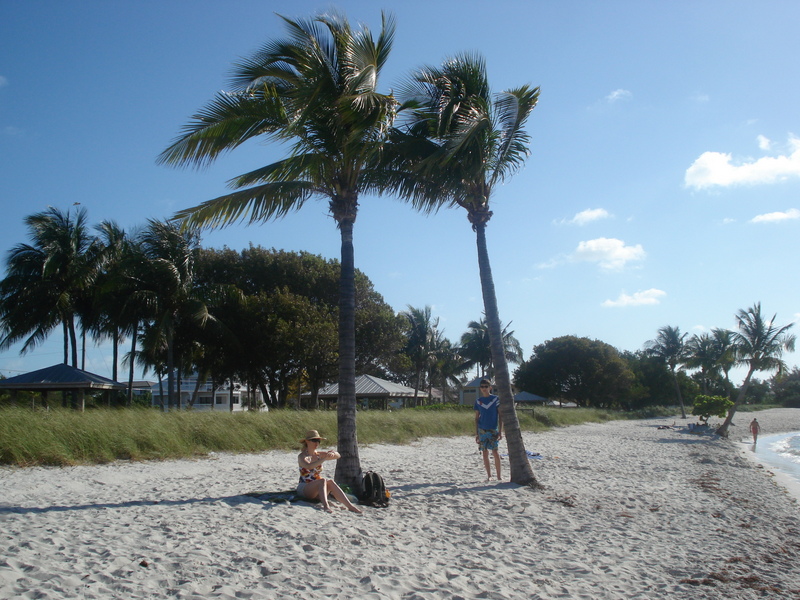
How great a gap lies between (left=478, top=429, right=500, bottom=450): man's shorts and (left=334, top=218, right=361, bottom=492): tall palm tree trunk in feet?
8.99

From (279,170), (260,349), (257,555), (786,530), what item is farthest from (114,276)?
(786,530)

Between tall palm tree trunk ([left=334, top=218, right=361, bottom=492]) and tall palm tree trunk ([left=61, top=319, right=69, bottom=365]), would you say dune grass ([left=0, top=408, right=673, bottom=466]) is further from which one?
tall palm tree trunk ([left=61, top=319, right=69, bottom=365])

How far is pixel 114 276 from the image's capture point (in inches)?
930

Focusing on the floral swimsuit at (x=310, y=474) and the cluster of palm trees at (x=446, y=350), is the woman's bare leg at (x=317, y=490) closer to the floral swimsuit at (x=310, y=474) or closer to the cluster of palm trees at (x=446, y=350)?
the floral swimsuit at (x=310, y=474)

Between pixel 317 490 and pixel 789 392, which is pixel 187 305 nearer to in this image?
pixel 317 490

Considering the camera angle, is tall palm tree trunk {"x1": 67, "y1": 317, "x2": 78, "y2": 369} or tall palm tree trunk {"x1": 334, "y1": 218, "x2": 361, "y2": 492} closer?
tall palm tree trunk {"x1": 334, "y1": 218, "x2": 361, "y2": 492}

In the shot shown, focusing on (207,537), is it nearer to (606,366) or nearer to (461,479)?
(461,479)

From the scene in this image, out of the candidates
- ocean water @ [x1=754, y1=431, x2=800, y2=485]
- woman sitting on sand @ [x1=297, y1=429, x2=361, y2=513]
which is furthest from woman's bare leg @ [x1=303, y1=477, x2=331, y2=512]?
ocean water @ [x1=754, y1=431, x2=800, y2=485]

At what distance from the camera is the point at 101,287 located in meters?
23.3

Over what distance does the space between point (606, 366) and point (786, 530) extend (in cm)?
5720

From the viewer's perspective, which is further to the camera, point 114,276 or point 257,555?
point 114,276

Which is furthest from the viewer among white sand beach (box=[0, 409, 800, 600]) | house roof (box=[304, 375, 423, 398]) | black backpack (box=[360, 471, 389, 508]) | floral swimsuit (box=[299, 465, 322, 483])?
house roof (box=[304, 375, 423, 398])

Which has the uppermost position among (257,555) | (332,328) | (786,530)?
(332,328)

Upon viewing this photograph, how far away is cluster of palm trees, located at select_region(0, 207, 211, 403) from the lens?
934 inches
